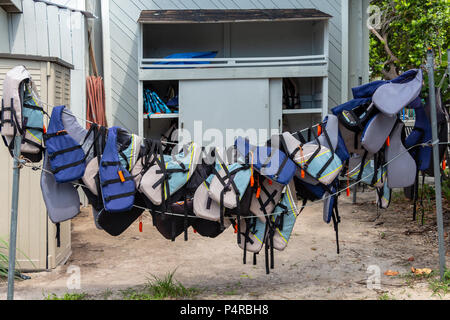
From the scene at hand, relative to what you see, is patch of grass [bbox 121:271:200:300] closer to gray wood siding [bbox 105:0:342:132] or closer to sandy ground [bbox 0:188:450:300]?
sandy ground [bbox 0:188:450:300]

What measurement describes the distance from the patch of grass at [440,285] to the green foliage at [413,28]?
880cm

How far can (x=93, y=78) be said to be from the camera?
7898mm

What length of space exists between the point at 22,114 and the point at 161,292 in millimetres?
1978

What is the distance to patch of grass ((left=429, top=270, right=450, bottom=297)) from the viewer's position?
14.2 feet

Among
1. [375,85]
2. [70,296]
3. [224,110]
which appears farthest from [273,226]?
[224,110]

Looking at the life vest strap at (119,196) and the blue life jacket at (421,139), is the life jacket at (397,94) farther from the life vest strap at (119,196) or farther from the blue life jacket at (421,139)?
the life vest strap at (119,196)

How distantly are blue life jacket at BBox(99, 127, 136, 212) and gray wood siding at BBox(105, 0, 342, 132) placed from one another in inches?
205

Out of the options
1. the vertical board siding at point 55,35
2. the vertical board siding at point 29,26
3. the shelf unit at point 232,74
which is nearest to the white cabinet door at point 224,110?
the shelf unit at point 232,74

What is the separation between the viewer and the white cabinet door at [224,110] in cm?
801

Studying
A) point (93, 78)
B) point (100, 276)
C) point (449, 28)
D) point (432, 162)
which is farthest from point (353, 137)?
point (449, 28)

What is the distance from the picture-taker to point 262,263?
5461 millimetres

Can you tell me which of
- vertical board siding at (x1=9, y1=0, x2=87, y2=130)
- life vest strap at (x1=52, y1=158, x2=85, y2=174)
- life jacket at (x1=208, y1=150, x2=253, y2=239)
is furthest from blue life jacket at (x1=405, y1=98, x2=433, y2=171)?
vertical board siding at (x1=9, y1=0, x2=87, y2=130)
